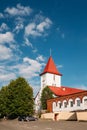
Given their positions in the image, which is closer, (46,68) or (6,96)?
(6,96)

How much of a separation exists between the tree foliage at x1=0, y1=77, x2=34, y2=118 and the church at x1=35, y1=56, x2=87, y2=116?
23.2ft

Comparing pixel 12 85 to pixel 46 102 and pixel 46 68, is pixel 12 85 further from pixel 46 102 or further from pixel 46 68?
pixel 46 68

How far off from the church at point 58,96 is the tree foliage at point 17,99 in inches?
278

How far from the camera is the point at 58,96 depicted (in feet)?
281

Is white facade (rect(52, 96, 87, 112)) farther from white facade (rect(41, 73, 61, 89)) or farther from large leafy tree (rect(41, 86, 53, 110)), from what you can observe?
white facade (rect(41, 73, 61, 89))

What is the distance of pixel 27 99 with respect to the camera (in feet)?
240

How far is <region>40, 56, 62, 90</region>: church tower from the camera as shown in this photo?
101 m

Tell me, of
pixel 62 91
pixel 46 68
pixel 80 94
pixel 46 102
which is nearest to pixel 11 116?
pixel 46 102

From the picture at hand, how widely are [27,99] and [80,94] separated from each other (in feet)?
50.7

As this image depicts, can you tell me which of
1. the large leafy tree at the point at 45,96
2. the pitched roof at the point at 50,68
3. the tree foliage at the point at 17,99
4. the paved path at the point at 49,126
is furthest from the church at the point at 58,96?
the paved path at the point at 49,126

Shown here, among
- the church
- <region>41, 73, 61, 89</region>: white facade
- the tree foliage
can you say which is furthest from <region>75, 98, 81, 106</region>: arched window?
<region>41, 73, 61, 89</region>: white facade

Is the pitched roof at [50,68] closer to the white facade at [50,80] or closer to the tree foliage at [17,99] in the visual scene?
the white facade at [50,80]

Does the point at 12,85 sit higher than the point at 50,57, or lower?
lower

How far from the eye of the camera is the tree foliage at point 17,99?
70750mm
